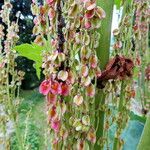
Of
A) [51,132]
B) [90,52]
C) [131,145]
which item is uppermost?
[90,52]

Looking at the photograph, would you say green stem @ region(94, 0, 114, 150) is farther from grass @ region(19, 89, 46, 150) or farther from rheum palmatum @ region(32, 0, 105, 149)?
grass @ region(19, 89, 46, 150)

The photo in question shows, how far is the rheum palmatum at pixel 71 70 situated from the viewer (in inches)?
22.3

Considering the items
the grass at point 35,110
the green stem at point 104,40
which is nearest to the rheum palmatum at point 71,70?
the green stem at point 104,40

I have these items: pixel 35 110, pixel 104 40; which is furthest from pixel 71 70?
pixel 35 110

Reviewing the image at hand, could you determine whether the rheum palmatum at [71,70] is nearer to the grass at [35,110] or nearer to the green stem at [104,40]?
the green stem at [104,40]

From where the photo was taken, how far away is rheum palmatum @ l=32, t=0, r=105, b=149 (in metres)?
0.57

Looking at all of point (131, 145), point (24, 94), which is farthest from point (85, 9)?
point (24, 94)

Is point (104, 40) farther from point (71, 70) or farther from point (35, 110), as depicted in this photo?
point (35, 110)

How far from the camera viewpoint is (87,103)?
1.96 ft

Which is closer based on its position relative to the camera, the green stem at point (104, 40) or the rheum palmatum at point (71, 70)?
the rheum palmatum at point (71, 70)

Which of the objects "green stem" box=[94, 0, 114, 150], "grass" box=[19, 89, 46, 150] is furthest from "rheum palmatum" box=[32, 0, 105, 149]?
"grass" box=[19, 89, 46, 150]

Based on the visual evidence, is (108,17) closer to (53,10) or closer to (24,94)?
(53,10)

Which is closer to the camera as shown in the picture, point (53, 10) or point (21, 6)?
point (53, 10)

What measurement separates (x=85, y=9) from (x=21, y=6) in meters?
8.15
